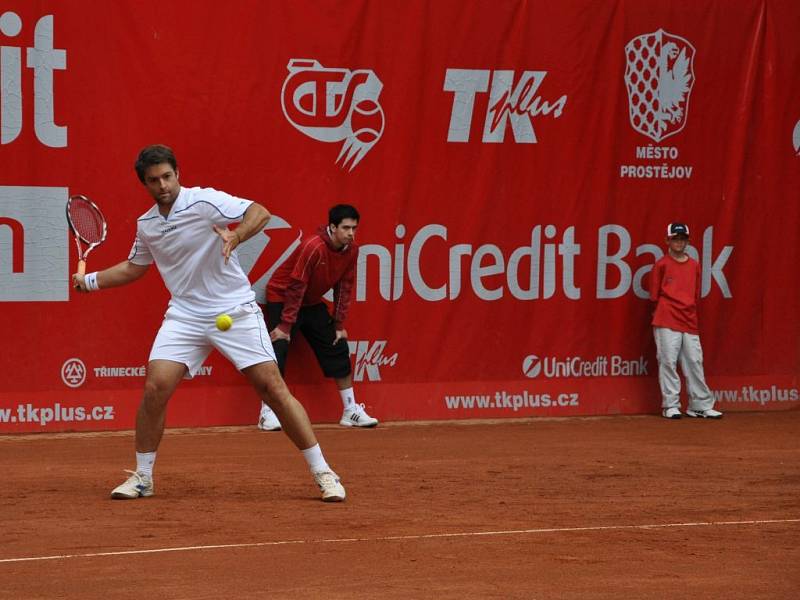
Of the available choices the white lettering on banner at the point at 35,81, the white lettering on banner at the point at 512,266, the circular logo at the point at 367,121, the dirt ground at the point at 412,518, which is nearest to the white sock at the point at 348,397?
the dirt ground at the point at 412,518

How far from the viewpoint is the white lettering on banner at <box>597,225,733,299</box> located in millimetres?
11281

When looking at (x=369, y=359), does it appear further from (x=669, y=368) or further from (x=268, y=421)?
(x=669, y=368)

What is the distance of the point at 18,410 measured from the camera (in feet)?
31.9

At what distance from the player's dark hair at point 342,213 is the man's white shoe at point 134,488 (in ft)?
10.3

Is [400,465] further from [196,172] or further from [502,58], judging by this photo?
[502,58]

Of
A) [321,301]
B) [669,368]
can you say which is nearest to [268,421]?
[321,301]

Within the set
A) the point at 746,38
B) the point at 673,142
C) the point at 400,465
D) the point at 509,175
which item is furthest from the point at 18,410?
the point at 746,38

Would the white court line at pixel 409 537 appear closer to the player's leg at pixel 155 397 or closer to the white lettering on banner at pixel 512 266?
the player's leg at pixel 155 397

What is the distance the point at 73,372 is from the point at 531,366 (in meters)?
3.80

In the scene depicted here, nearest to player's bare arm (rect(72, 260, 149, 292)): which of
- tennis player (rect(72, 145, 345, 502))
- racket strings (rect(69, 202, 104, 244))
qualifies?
tennis player (rect(72, 145, 345, 502))

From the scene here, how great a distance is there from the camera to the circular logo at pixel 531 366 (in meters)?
11.1

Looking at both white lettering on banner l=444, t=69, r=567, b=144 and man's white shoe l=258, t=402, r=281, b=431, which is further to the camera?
white lettering on banner l=444, t=69, r=567, b=144

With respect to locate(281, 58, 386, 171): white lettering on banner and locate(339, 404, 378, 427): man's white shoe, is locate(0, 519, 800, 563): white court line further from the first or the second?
locate(281, 58, 386, 171): white lettering on banner

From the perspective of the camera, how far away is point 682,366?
1132cm
